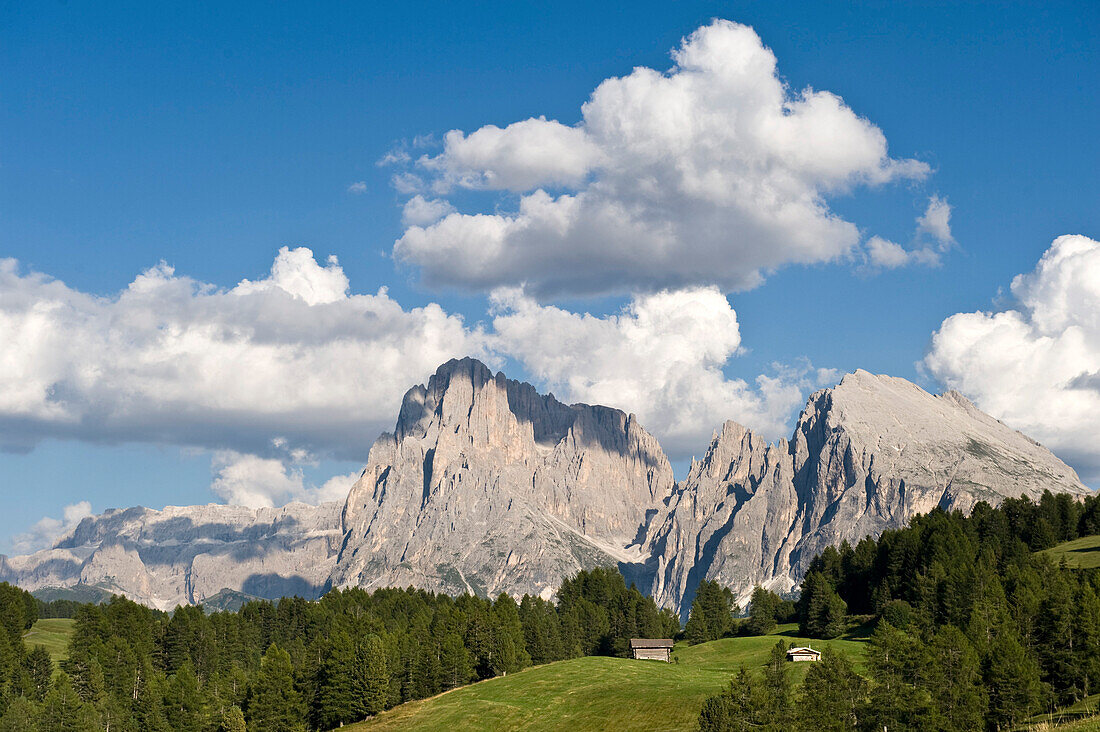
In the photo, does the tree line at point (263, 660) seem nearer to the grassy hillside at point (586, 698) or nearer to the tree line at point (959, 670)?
the grassy hillside at point (586, 698)

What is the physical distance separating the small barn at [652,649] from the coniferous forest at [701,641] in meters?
5.46

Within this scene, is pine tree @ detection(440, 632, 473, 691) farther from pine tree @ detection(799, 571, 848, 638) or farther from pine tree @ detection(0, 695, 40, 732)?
pine tree @ detection(799, 571, 848, 638)

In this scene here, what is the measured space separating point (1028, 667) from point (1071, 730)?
35649 millimetres

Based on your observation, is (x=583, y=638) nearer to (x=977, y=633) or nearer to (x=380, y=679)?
(x=380, y=679)

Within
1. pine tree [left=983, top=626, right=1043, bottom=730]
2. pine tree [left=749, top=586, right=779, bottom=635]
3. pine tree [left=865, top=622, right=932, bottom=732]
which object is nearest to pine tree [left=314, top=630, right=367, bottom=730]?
pine tree [left=865, top=622, right=932, bottom=732]

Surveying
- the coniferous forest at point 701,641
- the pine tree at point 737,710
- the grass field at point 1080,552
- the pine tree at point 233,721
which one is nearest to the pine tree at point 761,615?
the coniferous forest at point 701,641

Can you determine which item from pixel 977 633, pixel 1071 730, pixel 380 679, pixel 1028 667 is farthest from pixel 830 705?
pixel 380 679

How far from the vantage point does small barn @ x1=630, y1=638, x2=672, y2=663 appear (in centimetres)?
17212

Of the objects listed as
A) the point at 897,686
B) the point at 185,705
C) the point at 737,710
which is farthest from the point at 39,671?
the point at 897,686

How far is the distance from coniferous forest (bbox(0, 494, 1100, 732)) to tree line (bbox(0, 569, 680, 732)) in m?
0.31

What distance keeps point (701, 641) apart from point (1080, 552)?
215 feet

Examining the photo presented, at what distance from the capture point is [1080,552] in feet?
525

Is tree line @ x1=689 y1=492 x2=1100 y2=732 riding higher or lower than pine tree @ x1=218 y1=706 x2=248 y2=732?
higher

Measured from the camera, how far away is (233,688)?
143875 millimetres
